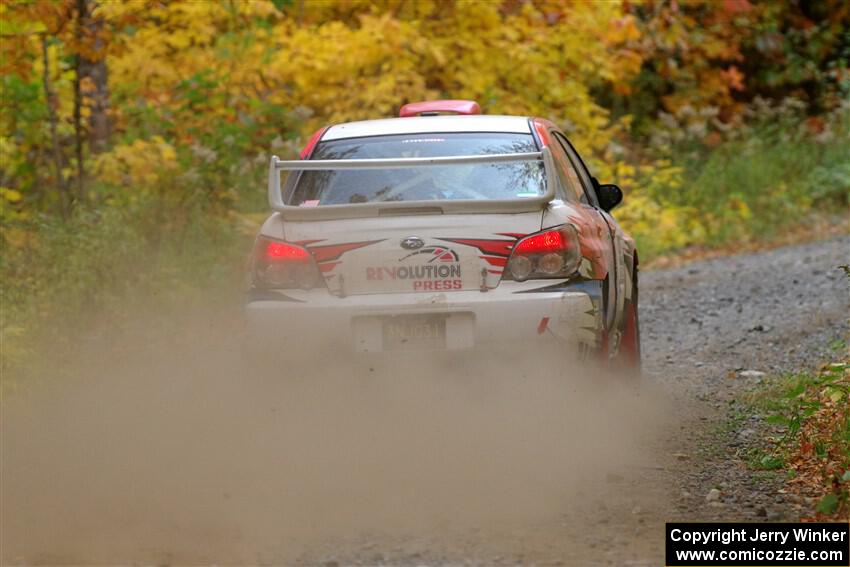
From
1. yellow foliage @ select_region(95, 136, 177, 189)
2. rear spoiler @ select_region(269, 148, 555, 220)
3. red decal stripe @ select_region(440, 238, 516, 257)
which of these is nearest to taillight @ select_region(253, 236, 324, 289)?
rear spoiler @ select_region(269, 148, 555, 220)

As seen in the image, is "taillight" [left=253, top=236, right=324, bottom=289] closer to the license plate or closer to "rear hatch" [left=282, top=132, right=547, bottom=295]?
"rear hatch" [left=282, top=132, right=547, bottom=295]

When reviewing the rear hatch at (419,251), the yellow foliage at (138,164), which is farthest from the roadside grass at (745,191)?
the rear hatch at (419,251)

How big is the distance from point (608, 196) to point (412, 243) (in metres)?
2.26

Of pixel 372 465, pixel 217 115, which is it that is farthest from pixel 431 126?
pixel 217 115

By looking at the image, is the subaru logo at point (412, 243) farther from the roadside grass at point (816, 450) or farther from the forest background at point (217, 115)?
the forest background at point (217, 115)

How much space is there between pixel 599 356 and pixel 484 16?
8375mm

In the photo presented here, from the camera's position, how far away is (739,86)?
21516 millimetres

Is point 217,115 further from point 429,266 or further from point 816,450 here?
point 816,450

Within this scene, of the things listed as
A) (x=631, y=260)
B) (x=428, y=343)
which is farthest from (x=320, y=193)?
(x=631, y=260)

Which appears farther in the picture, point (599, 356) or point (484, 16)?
point (484, 16)

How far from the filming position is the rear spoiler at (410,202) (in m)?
6.43

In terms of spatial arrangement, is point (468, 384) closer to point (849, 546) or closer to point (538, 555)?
point (538, 555)

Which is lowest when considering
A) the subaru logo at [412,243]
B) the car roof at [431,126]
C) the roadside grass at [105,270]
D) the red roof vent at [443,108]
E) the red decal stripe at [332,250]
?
the roadside grass at [105,270]

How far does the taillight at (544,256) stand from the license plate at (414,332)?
410 millimetres
